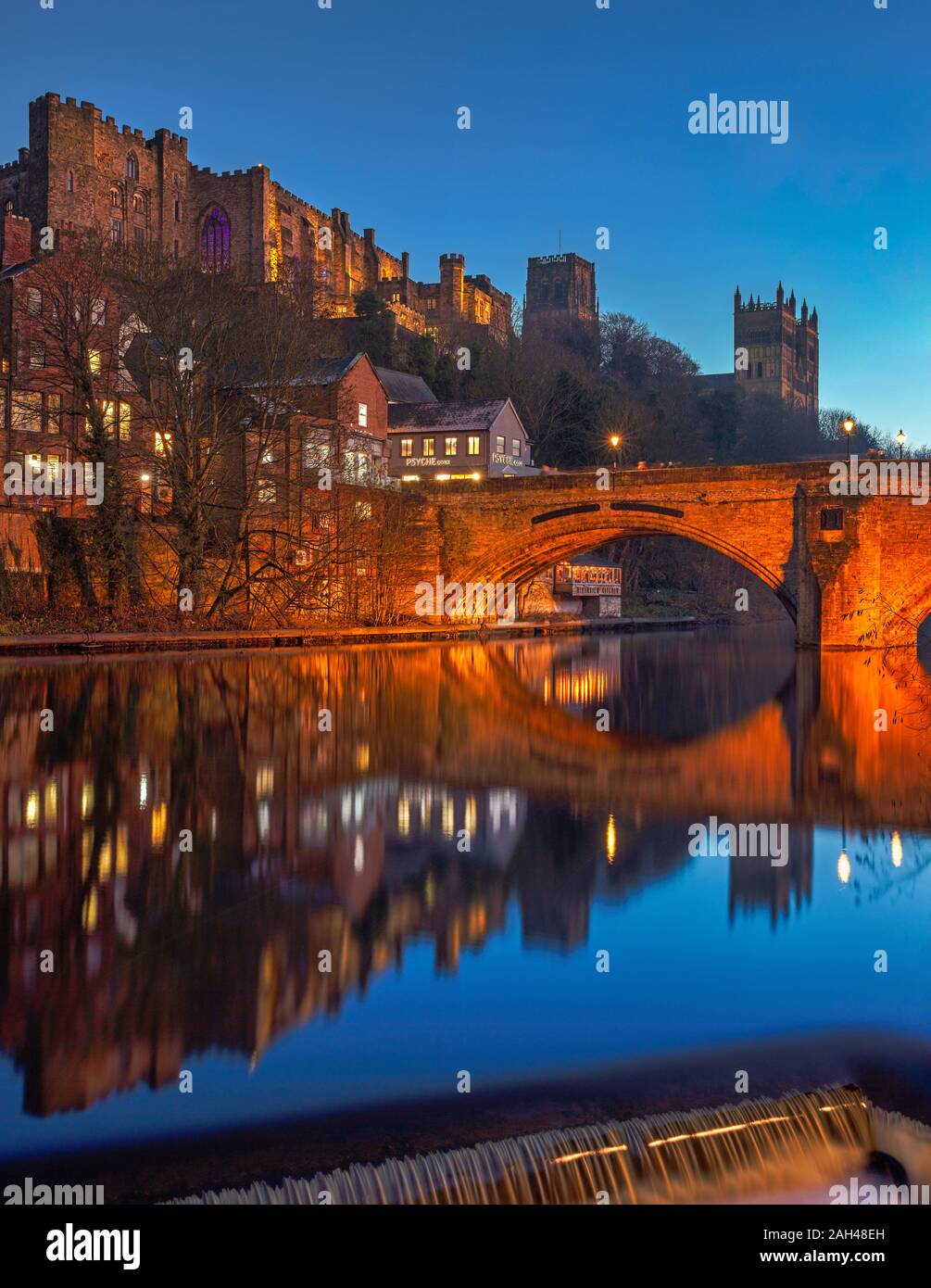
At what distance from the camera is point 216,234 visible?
80562 millimetres

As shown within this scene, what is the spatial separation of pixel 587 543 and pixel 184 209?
1888 inches

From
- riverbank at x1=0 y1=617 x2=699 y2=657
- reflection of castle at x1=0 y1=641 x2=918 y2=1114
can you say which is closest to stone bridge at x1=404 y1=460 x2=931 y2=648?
riverbank at x1=0 y1=617 x2=699 y2=657

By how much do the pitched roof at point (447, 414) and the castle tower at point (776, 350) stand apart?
114 metres

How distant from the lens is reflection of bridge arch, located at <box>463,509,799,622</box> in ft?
137

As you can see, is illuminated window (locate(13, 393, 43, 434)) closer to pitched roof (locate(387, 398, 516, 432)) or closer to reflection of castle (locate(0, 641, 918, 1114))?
reflection of castle (locate(0, 641, 918, 1114))

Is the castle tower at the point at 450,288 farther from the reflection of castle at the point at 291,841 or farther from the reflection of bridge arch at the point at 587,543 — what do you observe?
the reflection of castle at the point at 291,841

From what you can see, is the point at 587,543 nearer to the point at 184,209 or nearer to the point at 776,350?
the point at 184,209

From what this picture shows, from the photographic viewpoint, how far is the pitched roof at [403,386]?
211ft

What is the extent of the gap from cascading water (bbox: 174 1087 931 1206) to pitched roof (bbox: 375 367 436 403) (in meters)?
59.8

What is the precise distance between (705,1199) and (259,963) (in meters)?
3.09

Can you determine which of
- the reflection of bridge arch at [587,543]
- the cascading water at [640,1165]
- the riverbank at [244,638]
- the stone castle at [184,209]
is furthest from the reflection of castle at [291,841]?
the stone castle at [184,209]

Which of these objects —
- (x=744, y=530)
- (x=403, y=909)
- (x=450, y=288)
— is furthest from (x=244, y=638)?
(x=450, y=288)
